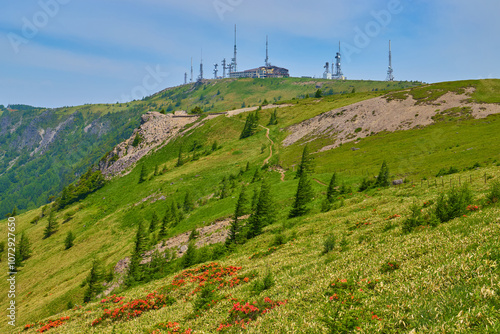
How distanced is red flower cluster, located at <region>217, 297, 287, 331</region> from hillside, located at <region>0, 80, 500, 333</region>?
137 millimetres

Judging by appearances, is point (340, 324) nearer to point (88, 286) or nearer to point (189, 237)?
point (189, 237)

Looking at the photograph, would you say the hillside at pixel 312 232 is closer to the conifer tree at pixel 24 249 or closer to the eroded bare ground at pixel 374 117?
the eroded bare ground at pixel 374 117

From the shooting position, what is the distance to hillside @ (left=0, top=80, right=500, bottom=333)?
10289 mm

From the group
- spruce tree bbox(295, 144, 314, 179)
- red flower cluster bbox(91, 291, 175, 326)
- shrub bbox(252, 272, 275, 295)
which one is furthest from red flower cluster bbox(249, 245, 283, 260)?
spruce tree bbox(295, 144, 314, 179)

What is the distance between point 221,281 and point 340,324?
15667 mm

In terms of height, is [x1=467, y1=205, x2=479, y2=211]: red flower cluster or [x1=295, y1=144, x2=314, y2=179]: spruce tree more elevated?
[x1=295, y1=144, x2=314, y2=179]: spruce tree

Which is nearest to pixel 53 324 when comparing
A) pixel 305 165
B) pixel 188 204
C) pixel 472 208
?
pixel 472 208

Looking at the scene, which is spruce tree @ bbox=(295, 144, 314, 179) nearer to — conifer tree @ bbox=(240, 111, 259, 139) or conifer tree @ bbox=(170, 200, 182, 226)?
conifer tree @ bbox=(170, 200, 182, 226)

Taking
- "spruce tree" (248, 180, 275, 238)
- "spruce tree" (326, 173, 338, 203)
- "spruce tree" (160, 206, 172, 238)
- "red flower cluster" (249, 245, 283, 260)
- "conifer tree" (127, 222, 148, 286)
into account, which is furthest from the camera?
"spruce tree" (160, 206, 172, 238)

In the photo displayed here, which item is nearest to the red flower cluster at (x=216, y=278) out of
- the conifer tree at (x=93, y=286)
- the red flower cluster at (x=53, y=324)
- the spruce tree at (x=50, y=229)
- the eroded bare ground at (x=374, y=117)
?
the red flower cluster at (x=53, y=324)

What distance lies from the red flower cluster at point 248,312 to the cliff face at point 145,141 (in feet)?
450

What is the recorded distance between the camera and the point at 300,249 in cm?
2552

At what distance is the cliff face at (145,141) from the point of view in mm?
145250

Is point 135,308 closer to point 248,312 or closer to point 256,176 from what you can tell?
point 248,312
